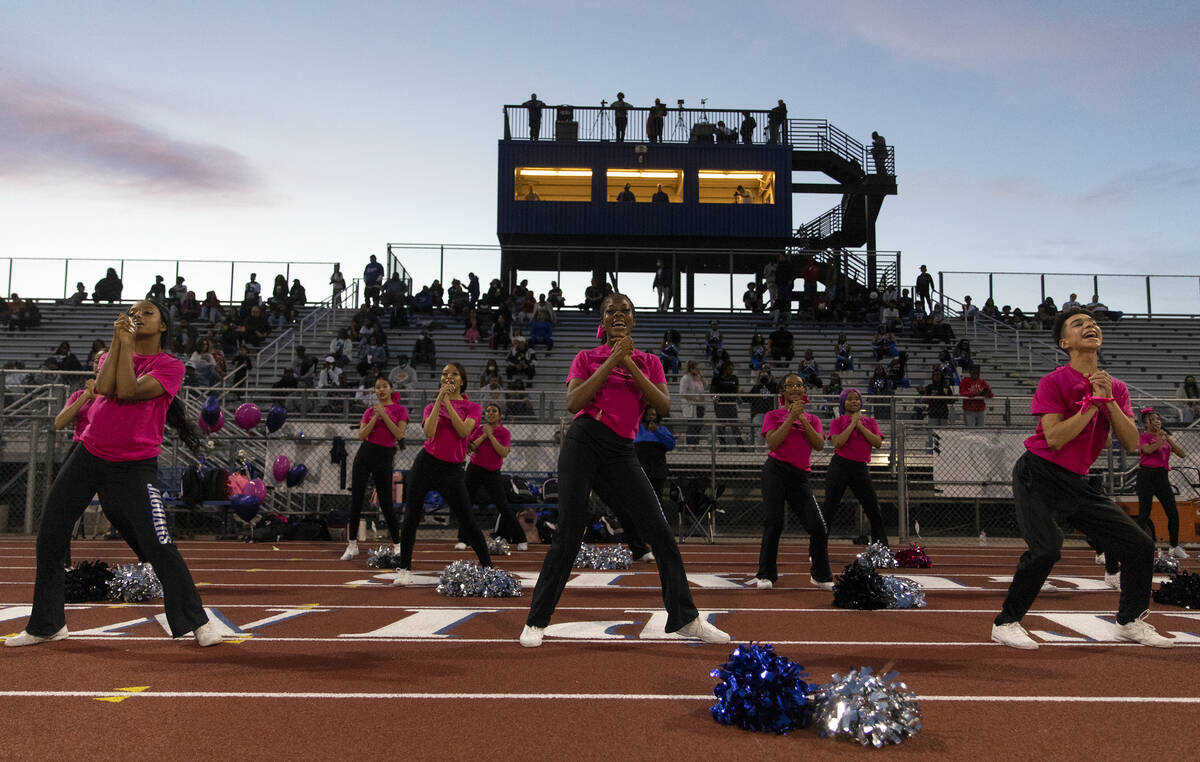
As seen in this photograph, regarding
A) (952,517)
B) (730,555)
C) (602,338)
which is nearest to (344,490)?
(730,555)

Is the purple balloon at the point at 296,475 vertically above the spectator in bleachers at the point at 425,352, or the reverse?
the spectator in bleachers at the point at 425,352

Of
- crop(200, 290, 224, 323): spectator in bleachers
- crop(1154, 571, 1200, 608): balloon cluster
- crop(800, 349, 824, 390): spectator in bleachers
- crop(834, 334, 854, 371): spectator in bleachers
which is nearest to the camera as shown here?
crop(1154, 571, 1200, 608): balloon cluster

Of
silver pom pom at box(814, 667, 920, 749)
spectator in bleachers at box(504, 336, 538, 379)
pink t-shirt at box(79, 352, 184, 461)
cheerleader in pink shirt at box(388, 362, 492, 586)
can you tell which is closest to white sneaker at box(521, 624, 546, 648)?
silver pom pom at box(814, 667, 920, 749)

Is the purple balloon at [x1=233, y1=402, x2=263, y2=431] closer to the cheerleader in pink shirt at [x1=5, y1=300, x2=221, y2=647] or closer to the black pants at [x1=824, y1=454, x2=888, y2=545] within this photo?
the black pants at [x1=824, y1=454, x2=888, y2=545]

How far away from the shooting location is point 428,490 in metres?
8.48

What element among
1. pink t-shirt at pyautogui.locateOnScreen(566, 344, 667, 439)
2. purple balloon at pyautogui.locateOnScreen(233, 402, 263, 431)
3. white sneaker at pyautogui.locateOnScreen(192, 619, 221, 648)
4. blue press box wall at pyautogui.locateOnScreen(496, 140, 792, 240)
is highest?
blue press box wall at pyautogui.locateOnScreen(496, 140, 792, 240)

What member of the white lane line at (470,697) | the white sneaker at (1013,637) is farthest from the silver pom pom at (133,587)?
the white sneaker at (1013,637)

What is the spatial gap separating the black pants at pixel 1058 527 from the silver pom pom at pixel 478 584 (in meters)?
3.76

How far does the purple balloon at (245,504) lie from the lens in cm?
1373

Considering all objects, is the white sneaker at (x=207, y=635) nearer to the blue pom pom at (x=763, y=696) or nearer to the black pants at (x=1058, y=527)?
the blue pom pom at (x=763, y=696)

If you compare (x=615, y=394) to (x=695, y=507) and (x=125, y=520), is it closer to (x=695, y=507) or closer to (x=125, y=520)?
(x=125, y=520)

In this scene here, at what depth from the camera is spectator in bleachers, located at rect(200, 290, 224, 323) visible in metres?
26.1

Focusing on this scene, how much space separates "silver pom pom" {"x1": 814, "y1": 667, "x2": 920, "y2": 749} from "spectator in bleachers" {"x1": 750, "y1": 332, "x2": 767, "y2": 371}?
1926 centimetres

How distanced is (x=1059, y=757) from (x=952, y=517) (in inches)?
519
